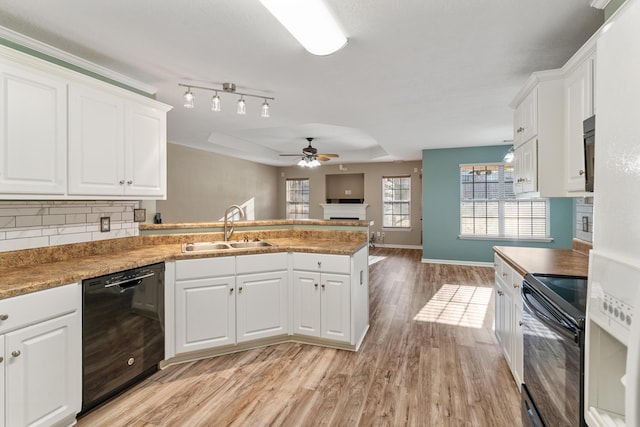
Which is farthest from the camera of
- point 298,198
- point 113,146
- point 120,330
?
point 298,198

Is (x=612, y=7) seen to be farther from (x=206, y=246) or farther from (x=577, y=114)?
(x=206, y=246)

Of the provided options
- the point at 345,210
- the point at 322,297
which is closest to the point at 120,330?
the point at 322,297

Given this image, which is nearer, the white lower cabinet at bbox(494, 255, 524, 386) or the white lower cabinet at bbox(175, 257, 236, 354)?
the white lower cabinet at bbox(494, 255, 524, 386)

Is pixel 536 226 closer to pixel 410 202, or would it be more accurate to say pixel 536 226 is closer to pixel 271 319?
pixel 410 202

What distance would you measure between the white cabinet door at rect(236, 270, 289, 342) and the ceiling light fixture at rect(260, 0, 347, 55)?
Answer: 6.07ft

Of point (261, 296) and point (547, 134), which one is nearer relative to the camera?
point (547, 134)


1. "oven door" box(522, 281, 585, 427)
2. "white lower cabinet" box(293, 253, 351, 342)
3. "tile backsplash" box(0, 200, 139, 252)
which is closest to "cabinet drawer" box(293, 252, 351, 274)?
"white lower cabinet" box(293, 253, 351, 342)

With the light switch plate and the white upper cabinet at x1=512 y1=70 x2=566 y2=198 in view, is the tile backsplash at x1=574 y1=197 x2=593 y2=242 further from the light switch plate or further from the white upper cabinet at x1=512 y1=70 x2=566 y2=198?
the light switch plate

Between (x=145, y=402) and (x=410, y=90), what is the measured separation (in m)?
3.40

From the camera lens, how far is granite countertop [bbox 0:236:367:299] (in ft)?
5.50

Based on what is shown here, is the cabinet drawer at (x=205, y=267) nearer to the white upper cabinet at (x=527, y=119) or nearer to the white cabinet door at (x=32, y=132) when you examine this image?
the white cabinet door at (x=32, y=132)

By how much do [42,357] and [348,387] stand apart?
184 centimetres

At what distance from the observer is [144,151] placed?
2.62m

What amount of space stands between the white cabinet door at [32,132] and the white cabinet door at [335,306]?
2062 mm
